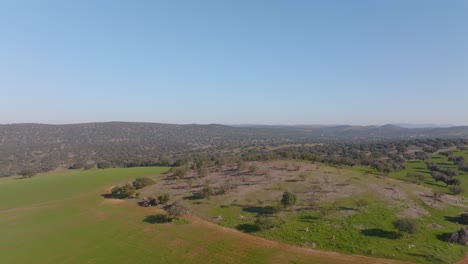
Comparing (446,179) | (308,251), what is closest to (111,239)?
(308,251)

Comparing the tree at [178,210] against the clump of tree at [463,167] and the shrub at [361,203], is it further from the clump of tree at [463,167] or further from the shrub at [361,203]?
the clump of tree at [463,167]

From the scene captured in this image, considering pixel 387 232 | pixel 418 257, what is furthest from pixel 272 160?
pixel 418 257

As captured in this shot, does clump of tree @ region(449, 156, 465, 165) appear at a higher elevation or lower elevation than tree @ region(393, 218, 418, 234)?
higher

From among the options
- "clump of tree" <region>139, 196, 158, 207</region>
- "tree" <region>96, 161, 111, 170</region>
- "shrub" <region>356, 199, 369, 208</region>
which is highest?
"shrub" <region>356, 199, 369, 208</region>

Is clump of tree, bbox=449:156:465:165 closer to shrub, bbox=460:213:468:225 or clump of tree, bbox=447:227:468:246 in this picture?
shrub, bbox=460:213:468:225

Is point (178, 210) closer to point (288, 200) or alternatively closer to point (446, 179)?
point (288, 200)

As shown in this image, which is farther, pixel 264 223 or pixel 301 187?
pixel 301 187

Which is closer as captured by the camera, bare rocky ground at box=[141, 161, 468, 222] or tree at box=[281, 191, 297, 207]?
tree at box=[281, 191, 297, 207]

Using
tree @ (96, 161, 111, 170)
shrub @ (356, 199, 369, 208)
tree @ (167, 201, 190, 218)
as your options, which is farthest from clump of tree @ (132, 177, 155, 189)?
tree @ (96, 161, 111, 170)

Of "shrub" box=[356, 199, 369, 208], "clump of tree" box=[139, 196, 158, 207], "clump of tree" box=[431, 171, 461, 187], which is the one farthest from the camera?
"clump of tree" box=[431, 171, 461, 187]

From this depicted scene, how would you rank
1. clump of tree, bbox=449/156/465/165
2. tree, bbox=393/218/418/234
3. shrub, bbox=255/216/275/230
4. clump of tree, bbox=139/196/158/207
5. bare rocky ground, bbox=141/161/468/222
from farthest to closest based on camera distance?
clump of tree, bbox=449/156/465/165
clump of tree, bbox=139/196/158/207
bare rocky ground, bbox=141/161/468/222
shrub, bbox=255/216/275/230
tree, bbox=393/218/418/234
